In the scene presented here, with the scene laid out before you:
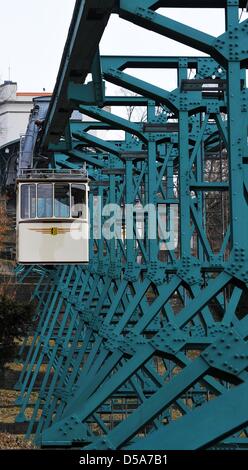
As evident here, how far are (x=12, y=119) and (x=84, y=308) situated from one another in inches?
1424

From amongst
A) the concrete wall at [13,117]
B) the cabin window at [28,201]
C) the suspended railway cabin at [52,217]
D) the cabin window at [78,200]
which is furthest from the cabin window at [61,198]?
the concrete wall at [13,117]

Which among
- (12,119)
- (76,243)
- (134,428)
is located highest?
(12,119)

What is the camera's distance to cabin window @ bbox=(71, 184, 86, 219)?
24906 millimetres

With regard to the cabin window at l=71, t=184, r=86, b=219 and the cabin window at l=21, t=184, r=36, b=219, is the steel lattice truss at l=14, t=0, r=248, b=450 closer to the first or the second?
the cabin window at l=71, t=184, r=86, b=219

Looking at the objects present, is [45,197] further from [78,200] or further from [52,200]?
[78,200]

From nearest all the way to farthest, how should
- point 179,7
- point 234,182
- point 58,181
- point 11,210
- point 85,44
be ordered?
point 234,182, point 179,7, point 85,44, point 58,181, point 11,210

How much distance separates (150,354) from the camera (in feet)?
45.0

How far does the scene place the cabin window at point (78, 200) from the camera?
81.7 ft

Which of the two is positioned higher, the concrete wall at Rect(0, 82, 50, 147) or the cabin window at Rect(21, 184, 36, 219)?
the concrete wall at Rect(0, 82, 50, 147)

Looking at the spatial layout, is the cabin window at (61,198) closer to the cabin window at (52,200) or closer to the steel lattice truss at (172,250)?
the cabin window at (52,200)

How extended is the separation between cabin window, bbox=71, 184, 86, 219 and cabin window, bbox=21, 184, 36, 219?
3.00ft

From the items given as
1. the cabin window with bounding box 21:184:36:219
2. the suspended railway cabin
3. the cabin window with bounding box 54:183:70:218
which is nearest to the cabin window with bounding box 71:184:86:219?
the suspended railway cabin

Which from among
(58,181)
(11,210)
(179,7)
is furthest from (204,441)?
(11,210)
